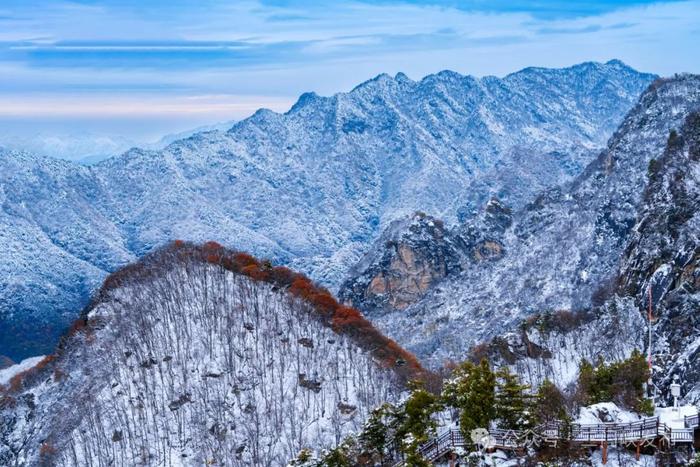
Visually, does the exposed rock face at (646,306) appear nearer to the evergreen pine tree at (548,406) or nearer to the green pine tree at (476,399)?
the evergreen pine tree at (548,406)

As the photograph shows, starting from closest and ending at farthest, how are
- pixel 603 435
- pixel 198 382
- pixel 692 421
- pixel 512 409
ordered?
pixel 603 435 → pixel 692 421 → pixel 512 409 → pixel 198 382

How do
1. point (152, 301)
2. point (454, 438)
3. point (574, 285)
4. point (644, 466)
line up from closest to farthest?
point (644, 466)
point (454, 438)
point (152, 301)
point (574, 285)

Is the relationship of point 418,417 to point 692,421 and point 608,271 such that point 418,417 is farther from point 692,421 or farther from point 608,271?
point 608,271

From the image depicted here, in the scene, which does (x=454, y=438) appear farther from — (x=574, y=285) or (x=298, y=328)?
(x=574, y=285)

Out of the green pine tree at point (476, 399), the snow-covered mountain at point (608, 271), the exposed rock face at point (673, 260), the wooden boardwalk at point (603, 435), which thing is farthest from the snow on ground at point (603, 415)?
the snow-covered mountain at point (608, 271)

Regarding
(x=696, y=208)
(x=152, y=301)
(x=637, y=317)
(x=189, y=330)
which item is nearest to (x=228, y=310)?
(x=189, y=330)

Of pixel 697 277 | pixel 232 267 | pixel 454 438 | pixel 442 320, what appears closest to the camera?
pixel 454 438

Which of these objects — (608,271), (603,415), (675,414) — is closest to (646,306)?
(608,271)

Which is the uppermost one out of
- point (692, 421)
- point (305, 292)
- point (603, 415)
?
point (305, 292)
